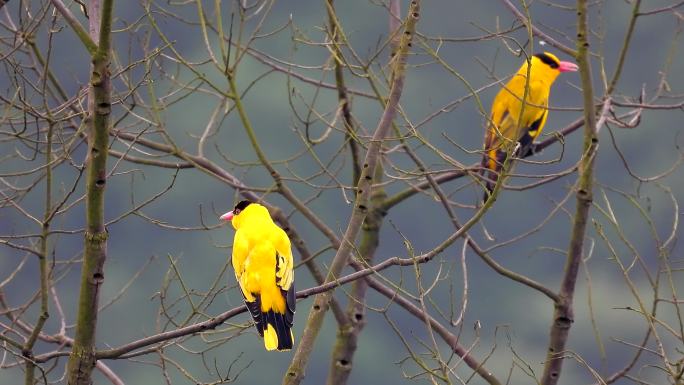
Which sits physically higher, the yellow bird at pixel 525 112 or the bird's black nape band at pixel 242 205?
the yellow bird at pixel 525 112

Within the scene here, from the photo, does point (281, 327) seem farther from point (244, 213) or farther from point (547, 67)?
point (547, 67)

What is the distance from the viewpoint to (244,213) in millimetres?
7027

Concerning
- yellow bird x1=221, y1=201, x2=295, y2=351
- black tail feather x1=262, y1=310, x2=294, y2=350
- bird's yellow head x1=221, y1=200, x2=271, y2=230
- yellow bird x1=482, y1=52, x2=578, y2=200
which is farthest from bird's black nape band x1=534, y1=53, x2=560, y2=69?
black tail feather x1=262, y1=310, x2=294, y2=350

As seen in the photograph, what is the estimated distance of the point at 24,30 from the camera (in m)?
5.88

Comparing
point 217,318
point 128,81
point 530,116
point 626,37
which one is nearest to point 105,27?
point 217,318

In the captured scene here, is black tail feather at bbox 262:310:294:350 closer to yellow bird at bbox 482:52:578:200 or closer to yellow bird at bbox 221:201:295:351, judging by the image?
yellow bird at bbox 221:201:295:351

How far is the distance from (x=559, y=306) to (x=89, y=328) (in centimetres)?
307

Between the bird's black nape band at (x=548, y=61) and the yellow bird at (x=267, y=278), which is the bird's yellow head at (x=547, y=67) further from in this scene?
the yellow bird at (x=267, y=278)

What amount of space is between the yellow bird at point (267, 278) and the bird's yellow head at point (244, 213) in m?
0.15

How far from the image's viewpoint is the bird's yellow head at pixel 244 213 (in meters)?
6.89

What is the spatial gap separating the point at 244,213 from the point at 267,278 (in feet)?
3.42

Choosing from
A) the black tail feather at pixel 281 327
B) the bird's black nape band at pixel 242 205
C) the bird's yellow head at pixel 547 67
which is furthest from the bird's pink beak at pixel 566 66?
the black tail feather at pixel 281 327

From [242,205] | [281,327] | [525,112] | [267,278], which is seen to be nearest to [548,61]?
[525,112]

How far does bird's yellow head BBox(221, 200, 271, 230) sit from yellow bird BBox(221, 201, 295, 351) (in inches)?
6.0
